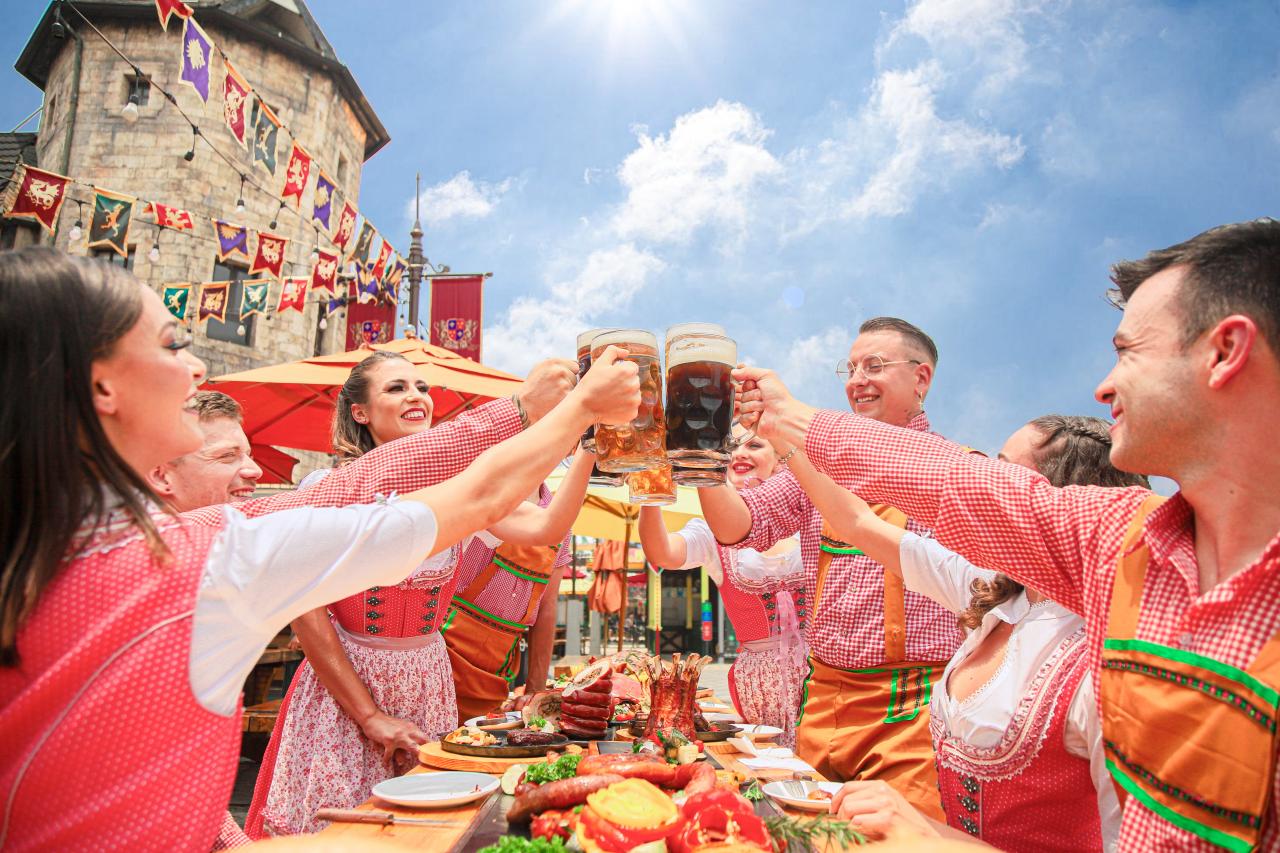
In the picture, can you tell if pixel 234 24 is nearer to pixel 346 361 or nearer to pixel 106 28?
pixel 106 28

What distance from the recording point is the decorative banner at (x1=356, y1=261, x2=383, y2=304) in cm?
1480

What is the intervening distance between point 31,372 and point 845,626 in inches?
102

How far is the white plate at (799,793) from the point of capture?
1.81 m

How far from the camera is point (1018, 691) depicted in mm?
1811

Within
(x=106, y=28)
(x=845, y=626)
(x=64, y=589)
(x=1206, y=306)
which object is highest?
(x=106, y=28)

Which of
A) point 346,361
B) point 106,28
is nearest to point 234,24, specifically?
point 106,28

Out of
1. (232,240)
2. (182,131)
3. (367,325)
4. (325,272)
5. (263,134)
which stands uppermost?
(182,131)

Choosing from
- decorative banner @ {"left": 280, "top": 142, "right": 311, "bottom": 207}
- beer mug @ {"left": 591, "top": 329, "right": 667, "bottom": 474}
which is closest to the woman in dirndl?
beer mug @ {"left": 591, "top": 329, "right": 667, "bottom": 474}

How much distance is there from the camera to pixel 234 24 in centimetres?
1975

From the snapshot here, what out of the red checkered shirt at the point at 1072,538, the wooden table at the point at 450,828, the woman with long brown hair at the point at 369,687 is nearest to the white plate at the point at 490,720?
the woman with long brown hair at the point at 369,687

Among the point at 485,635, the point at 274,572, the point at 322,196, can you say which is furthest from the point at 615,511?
the point at 322,196

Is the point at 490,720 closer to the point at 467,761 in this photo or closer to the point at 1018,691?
the point at 467,761

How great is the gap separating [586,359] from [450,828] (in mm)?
1262

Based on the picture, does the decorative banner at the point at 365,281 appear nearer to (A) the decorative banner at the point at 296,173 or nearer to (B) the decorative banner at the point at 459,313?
(B) the decorative banner at the point at 459,313
